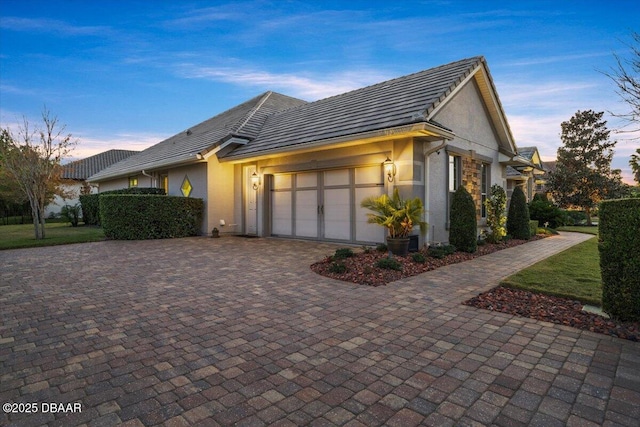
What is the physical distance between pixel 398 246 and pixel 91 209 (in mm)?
19147

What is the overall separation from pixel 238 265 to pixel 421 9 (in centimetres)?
956

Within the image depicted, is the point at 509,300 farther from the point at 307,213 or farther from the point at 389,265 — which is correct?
the point at 307,213

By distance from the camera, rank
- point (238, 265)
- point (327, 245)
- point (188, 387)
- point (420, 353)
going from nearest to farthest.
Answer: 1. point (188, 387)
2. point (420, 353)
3. point (238, 265)
4. point (327, 245)

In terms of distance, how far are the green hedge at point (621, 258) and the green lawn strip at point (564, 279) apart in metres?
0.67

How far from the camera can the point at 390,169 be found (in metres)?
8.91

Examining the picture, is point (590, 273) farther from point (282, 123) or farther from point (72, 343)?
point (282, 123)

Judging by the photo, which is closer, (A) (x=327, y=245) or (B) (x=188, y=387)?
(B) (x=188, y=387)

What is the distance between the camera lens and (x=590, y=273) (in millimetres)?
6281

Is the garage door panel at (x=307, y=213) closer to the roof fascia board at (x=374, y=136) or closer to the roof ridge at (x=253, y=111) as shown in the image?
the roof fascia board at (x=374, y=136)

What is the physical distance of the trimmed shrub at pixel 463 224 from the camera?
8891mm

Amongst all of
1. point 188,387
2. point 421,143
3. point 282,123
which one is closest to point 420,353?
point 188,387

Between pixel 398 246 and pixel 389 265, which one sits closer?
pixel 389 265

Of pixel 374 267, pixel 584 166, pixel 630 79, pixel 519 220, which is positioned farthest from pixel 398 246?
pixel 584 166

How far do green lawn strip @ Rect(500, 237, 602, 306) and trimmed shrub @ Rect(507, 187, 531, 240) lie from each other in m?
4.15
